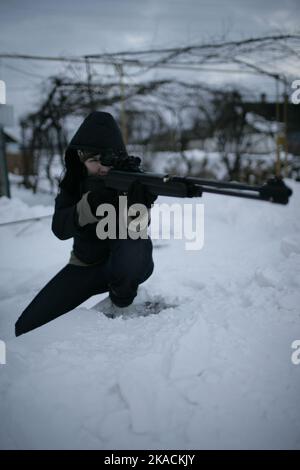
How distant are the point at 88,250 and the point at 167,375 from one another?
105 cm

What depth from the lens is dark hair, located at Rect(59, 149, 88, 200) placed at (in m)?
2.16

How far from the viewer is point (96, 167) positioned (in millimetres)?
2098

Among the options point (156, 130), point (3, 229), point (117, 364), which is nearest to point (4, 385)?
point (117, 364)

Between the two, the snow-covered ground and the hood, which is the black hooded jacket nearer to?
the hood

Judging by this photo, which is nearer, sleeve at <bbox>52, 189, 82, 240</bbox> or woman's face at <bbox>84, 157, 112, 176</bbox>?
sleeve at <bbox>52, 189, 82, 240</bbox>

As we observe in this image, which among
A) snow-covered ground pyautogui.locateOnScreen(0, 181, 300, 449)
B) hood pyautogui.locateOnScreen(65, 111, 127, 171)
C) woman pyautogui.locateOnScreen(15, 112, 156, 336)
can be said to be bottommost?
snow-covered ground pyautogui.locateOnScreen(0, 181, 300, 449)

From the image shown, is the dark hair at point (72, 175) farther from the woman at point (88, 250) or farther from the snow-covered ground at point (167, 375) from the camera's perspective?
the snow-covered ground at point (167, 375)

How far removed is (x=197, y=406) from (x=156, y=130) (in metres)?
7.72

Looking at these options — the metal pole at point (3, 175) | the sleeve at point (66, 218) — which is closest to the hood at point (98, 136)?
the sleeve at point (66, 218)

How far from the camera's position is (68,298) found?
2084 mm

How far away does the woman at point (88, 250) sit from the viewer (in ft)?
6.56

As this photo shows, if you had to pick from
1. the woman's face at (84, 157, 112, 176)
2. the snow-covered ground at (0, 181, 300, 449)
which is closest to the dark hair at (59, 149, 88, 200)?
the woman's face at (84, 157, 112, 176)

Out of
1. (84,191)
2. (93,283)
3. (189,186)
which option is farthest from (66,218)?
(189,186)

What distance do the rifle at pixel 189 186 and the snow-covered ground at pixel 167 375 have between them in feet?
2.34
